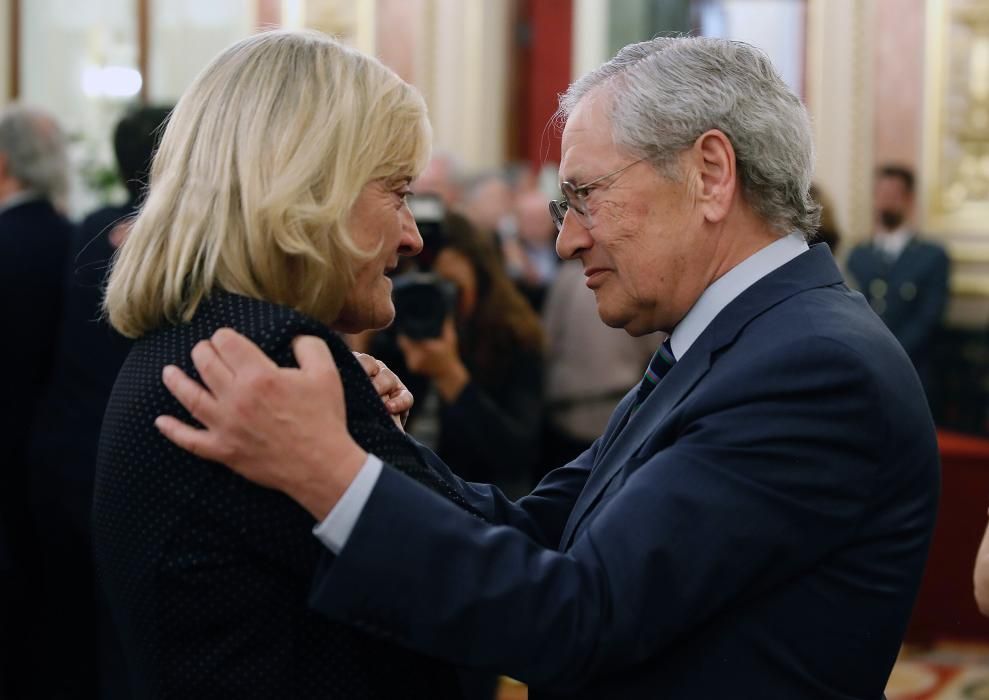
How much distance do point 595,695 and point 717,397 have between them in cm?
35

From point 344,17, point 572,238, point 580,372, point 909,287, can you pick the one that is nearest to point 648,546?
point 572,238

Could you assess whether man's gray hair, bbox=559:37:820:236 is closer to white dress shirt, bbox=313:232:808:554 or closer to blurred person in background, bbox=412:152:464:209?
white dress shirt, bbox=313:232:808:554

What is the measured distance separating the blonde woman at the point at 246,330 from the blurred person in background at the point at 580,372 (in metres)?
2.67

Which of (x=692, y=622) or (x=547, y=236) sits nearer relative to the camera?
(x=692, y=622)

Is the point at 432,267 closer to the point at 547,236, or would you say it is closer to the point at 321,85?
the point at 321,85

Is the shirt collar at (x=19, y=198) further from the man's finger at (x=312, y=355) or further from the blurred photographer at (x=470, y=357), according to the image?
the man's finger at (x=312, y=355)

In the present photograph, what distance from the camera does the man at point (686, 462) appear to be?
4.33 feet

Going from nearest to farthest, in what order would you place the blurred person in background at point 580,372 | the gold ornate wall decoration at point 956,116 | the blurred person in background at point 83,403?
the blurred person in background at point 83,403
the blurred person in background at point 580,372
the gold ornate wall decoration at point 956,116

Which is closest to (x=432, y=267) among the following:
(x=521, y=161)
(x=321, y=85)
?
(x=321, y=85)

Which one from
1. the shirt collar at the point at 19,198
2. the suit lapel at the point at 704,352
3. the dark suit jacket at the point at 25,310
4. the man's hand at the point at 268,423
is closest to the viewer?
the man's hand at the point at 268,423

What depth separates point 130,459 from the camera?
1392 mm

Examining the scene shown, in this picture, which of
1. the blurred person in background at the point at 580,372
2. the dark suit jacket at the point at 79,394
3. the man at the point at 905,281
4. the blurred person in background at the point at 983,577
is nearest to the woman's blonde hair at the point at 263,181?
the blurred person in background at the point at 983,577

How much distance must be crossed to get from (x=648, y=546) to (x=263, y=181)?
1.78 ft

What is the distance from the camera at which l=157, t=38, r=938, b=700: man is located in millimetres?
1319
